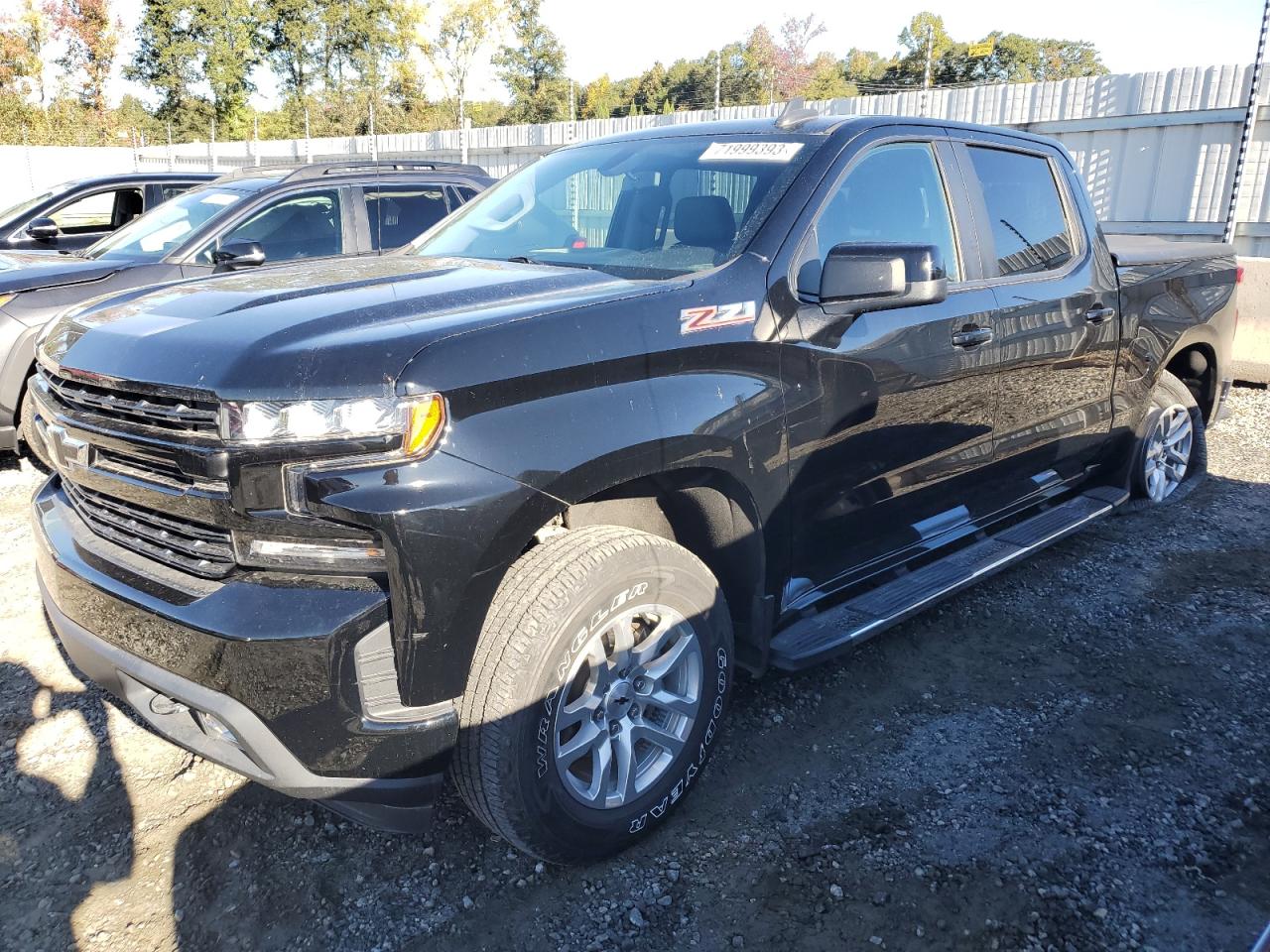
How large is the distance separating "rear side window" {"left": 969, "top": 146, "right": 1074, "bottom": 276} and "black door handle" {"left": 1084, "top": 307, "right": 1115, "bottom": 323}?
0.26m

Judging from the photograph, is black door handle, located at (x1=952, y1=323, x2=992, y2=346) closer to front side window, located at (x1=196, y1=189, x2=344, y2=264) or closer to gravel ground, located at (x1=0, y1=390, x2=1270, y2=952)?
gravel ground, located at (x1=0, y1=390, x2=1270, y2=952)

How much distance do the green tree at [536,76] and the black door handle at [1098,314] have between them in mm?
56716

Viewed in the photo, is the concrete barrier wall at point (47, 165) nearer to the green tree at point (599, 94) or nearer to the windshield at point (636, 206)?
the windshield at point (636, 206)

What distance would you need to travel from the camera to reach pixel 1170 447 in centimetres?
539

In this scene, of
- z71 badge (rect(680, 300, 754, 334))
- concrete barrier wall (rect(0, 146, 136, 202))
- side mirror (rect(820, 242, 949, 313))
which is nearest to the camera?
z71 badge (rect(680, 300, 754, 334))

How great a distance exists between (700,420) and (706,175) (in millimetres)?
1137

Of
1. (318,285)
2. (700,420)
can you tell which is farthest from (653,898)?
(318,285)

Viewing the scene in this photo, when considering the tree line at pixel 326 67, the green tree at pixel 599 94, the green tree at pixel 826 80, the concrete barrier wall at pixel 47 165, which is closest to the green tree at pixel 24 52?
the tree line at pixel 326 67

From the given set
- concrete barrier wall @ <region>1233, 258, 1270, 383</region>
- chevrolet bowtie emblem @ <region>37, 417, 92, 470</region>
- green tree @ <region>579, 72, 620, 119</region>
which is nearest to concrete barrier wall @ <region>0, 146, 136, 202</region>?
concrete barrier wall @ <region>1233, 258, 1270, 383</region>

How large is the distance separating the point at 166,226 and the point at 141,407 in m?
5.39

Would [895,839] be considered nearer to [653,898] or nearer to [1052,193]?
[653,898]

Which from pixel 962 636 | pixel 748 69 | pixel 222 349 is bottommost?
pixel 962 636

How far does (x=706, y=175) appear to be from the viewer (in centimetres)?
330

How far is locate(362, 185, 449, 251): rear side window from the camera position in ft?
22.9
